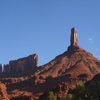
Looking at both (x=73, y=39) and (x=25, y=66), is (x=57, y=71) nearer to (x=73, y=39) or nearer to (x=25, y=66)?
(x=25, y=66)

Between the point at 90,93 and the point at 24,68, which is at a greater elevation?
the point at 24,68

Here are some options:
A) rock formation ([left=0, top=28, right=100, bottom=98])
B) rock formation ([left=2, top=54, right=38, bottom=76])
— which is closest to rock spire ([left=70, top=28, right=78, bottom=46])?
rock formation ([left=0, top=28, right=100, bottom=98])

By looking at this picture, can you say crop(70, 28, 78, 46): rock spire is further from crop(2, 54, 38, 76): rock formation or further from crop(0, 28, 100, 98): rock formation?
crop(2, 54, 38, 76): rock formation

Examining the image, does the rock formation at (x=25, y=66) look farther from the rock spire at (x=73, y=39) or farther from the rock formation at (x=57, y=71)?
the rock spire at (x=73, y=39)

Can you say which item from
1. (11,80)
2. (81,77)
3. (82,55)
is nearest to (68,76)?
(81,77)

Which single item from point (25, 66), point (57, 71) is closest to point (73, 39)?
point (25, 66)

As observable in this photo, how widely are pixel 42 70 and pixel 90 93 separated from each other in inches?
4175

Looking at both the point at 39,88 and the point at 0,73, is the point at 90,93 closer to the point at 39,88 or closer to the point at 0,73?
the point at 39,88

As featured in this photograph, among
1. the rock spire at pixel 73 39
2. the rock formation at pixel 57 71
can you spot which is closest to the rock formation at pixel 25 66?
the rock formation at pixel 57 71

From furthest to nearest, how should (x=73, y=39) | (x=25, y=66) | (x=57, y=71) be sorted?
(x=25, y=66) → (x=73, y=39) → (x=57, y=71)

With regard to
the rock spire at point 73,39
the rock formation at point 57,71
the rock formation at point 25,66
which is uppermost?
the rock spire at point 73,39

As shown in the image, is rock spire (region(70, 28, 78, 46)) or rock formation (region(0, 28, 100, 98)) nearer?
rock formation (region(0, 28, 100, 98))

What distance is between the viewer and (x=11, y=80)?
156 meters

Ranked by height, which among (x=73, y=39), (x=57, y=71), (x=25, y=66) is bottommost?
(x=57, y=71)
